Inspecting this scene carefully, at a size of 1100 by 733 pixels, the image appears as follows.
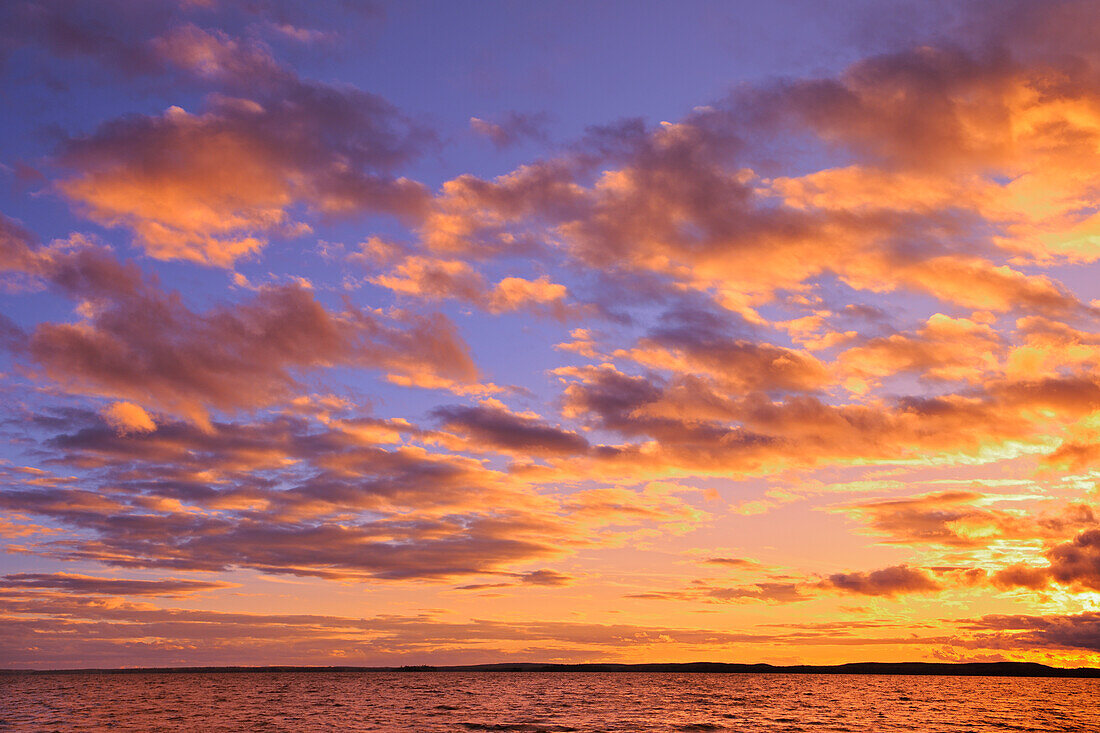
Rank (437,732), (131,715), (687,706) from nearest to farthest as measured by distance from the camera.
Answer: (437,732), (131,715), (687,706)

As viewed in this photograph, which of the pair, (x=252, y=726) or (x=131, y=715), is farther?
(x=131, y=715)

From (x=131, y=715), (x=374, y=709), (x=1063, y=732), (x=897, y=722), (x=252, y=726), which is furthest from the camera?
(x=374, y=709)

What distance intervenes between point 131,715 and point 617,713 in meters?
68.3

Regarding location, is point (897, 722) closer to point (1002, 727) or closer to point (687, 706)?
point (1002, 727)

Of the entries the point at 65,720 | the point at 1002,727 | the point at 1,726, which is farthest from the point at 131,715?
the point at 1002,727

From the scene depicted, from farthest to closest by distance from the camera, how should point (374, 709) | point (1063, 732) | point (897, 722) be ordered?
point (374, 709)
point (897, 722)
point (1063, 732)

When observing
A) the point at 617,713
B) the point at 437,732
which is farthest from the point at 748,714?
the point at 437,732

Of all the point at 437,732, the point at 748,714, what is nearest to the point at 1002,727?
the point at 748,714

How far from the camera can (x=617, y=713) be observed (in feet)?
382

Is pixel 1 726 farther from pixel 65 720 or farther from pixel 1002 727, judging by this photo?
pixel 1002 727

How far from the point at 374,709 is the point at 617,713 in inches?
1500

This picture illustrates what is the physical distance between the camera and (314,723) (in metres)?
95.4

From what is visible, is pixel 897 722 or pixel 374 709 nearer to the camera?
pixel 897 722

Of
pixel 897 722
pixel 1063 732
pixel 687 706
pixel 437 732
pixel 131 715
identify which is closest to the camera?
pixel 437 732
